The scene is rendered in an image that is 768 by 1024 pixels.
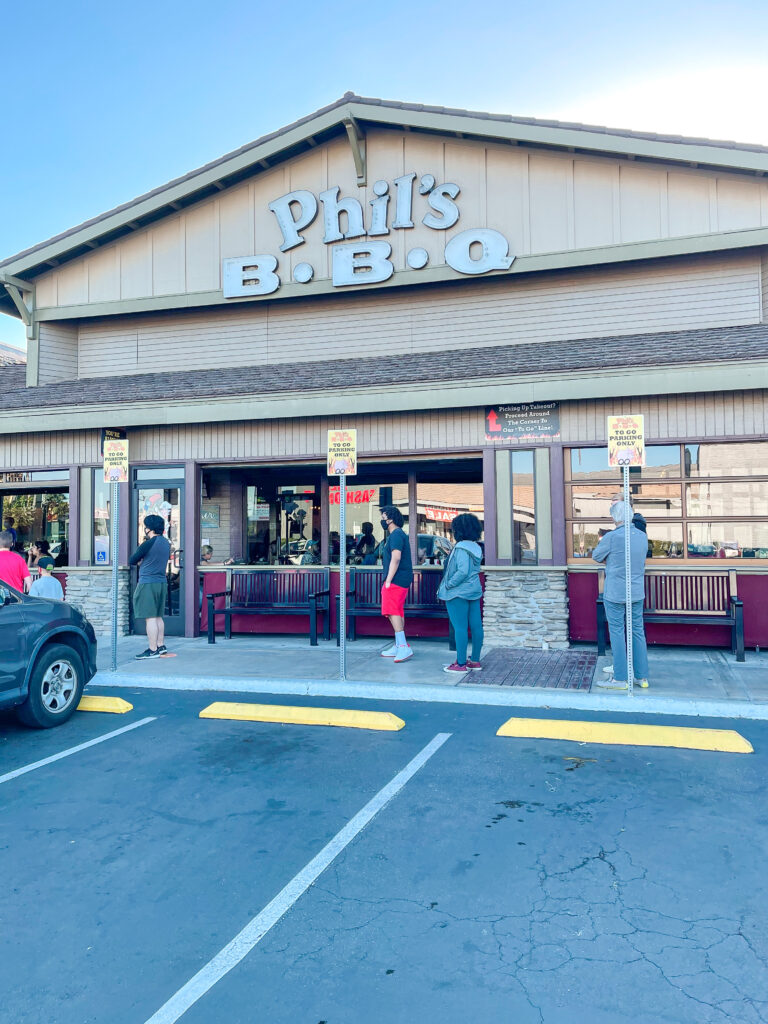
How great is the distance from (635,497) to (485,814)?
643 centimetres

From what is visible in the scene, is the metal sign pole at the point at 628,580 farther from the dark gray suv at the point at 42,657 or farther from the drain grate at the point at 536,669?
the dark gray suv at the point at 42,657

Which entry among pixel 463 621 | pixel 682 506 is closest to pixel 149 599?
pixel 463 621

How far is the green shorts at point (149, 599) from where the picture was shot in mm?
9805

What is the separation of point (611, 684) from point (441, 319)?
21.1 ft

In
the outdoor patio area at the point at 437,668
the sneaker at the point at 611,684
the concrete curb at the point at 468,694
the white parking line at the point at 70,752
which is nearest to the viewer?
the white parking line at the point at 70,752

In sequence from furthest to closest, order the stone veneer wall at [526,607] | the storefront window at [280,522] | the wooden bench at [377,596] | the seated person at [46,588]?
the storefront window at [280,522], the wooden bench at [377,596], the stone veneer wall at [526,607], the seated person at [46,588]

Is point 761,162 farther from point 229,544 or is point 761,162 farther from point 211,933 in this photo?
point 211,933

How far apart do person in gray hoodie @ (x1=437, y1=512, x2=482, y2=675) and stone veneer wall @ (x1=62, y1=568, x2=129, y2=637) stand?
19.1 ft

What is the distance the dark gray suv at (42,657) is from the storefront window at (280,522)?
5976 millimetres

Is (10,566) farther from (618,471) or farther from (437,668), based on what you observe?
(618,471)

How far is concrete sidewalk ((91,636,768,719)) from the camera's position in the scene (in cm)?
732

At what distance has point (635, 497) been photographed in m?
10.1

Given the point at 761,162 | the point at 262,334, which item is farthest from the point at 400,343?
the point at 761,162

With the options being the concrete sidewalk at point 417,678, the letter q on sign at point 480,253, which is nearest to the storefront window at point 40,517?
the concrete sidewalk at point 417,678
